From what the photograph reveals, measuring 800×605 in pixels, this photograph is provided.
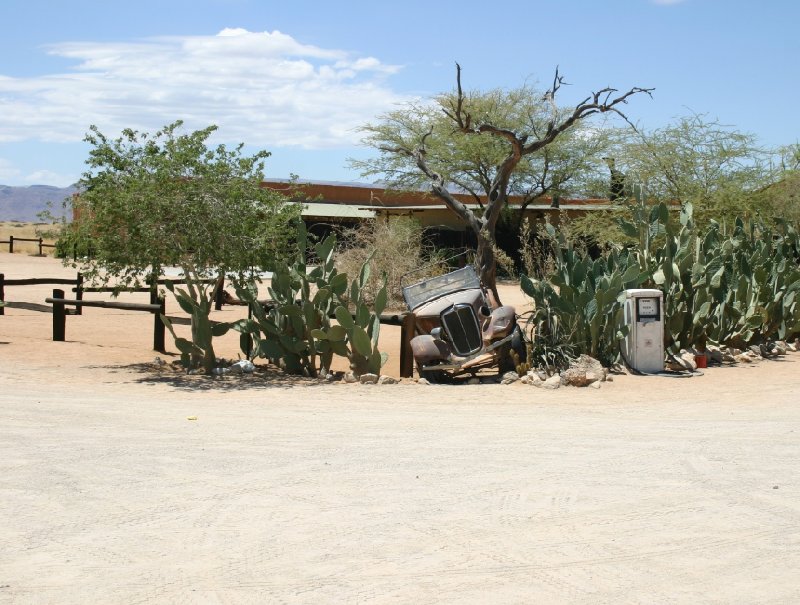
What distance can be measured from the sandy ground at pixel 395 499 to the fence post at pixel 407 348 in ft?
7.70

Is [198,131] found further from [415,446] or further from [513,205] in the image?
[513,205]

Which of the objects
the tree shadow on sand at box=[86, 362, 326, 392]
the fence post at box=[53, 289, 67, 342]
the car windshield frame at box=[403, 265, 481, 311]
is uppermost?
the car windshield frame at box=[403, 265, 481, 311]

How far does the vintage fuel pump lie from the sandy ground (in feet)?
7.33

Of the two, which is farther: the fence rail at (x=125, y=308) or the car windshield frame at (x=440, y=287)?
the fence rail at (x=125, y=308)

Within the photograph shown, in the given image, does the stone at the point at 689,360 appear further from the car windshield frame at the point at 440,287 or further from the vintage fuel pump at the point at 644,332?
the car windshield frame at the point at 440,287

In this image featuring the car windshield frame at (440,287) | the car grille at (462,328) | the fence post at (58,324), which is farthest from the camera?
the fence post at (58,324)

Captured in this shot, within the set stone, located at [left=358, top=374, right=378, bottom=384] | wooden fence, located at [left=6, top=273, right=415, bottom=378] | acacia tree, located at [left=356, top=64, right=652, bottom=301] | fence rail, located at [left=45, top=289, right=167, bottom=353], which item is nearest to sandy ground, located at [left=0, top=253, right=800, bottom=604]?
stone, located at [left=358, top=374, right=378, bottom=384]

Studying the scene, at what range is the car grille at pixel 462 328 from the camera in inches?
574

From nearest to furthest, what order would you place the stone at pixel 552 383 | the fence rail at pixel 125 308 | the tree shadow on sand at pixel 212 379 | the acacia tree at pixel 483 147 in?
1. the stone at pixel 552 383
2. the tree shadow on sand at pixel 212 379
3. the fence rail at pixel 125 308
4. the acacia tree at pixel 483 147

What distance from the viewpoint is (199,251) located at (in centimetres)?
1438

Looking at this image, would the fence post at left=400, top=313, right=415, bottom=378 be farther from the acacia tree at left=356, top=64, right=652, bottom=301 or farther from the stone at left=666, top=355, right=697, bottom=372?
the acacia tree at left=356, top=64, right=652, bottom=301

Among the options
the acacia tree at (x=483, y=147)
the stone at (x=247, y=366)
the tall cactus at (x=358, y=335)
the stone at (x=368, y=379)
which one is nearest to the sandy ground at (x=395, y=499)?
the stone at (x=368, y=379)

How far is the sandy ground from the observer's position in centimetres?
540

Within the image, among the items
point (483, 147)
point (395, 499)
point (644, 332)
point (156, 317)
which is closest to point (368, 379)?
point (644, 332)
